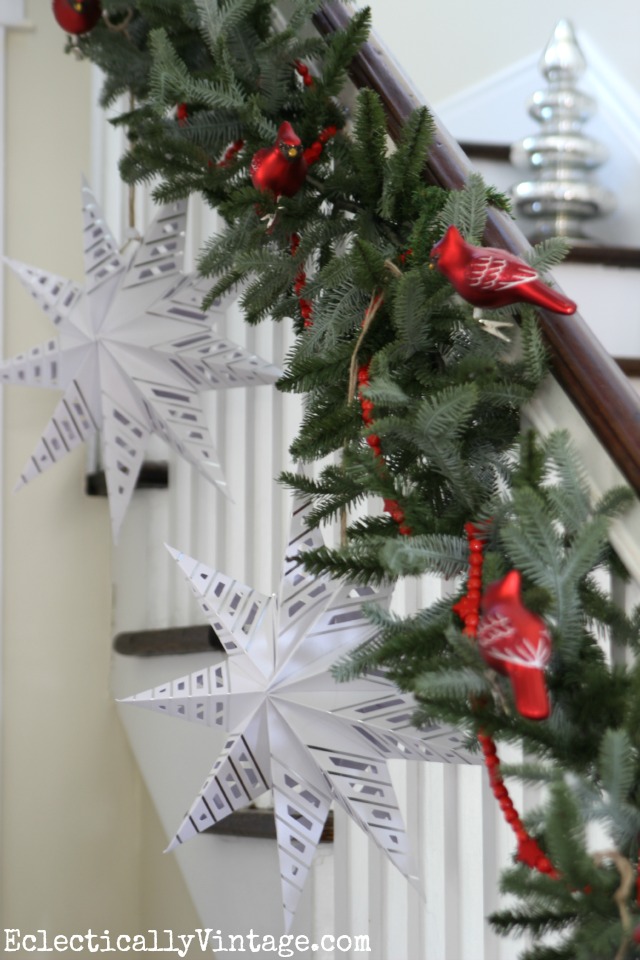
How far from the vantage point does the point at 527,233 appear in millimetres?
2133

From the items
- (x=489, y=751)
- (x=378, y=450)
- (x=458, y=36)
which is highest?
(x=458, y=36)

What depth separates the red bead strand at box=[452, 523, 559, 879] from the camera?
0.68 meters

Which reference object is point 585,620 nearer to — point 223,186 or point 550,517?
point 550,517

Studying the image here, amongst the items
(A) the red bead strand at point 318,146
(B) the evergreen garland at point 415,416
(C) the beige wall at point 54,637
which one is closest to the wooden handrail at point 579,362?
(B) the evergreen garland at point 415,416

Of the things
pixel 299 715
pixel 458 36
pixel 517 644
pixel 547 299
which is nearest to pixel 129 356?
pixel 299 715

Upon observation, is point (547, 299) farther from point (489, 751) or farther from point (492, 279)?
point (489, 751)

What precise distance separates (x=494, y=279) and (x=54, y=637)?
181 cm

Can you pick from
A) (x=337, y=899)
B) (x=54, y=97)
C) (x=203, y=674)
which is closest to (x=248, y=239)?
(x=203, y=674)

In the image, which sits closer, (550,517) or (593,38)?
(550,517)

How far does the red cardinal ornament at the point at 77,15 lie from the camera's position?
1.58 m

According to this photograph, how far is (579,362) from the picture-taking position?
80cm

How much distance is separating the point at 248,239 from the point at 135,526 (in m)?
1.13

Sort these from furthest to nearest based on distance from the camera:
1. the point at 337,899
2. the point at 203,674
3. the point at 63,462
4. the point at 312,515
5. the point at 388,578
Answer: the point at 63,462 → the point at 337,899 → the point at 203,674 → the point at 312,515 → the point at 388,578

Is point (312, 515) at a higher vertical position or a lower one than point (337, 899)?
higher
